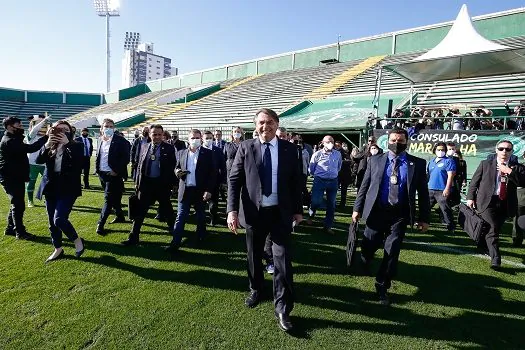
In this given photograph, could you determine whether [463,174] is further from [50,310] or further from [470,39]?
[50,310]

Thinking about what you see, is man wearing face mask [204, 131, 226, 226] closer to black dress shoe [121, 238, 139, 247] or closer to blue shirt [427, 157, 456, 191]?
black dress shoe [121, 238, 139, 247]

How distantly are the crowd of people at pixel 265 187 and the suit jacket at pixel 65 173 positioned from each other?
0.01 metres

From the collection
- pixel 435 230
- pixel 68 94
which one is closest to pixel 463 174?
pixel 435 230

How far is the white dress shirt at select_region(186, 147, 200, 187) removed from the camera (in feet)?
16.8

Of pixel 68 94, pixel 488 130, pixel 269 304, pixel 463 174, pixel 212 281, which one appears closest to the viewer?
pixel 269 304

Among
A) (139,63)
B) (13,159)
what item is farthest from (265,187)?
(139,63)

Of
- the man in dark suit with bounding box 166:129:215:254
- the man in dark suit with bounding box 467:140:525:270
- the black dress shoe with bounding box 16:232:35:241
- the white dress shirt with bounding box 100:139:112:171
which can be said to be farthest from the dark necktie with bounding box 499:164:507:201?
the black dress shoe with bounding box 16:232:35:241

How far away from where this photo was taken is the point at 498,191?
4703mm

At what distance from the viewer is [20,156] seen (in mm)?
5262

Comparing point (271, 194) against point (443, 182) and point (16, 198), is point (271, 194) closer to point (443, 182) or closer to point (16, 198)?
point (16, 198)

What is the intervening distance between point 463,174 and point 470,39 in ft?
21.2

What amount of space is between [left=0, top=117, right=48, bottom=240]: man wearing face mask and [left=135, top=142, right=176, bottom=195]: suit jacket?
1549 mm

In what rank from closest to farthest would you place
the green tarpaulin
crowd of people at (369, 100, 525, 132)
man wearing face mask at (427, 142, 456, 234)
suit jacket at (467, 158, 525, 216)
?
suit jacket at (467, 158, 525, 216), man wearing face mask at (427, 142, 456, 234), crowd of people at (369, 100, 525, 132), the green tarpaulin

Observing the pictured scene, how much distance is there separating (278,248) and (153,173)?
2.74 metres
